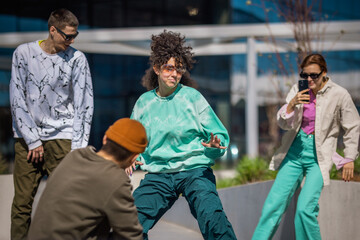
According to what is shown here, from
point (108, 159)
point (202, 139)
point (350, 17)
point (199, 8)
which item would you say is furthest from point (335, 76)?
point (108, 159)

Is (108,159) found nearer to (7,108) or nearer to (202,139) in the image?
(202,139)

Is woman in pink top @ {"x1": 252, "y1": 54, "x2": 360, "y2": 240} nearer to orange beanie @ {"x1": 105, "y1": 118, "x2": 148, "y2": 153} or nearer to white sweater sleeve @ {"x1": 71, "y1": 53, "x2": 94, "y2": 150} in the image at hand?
white sweater sleeve @ {"x1": 71, "y1": 53, "x2": 94, "y2": 150}

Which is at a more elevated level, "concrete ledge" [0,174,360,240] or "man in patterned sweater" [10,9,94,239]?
"man in patterned sweater" [10,9,94,239]

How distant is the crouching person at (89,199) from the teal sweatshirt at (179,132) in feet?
3.48

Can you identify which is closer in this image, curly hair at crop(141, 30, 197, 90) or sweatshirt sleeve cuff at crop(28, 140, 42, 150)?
sweatshirt sleeve cuff at crop(28, 140, 42, 150)

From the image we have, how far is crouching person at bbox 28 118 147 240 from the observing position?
233 cm

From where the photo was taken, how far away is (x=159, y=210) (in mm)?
3363

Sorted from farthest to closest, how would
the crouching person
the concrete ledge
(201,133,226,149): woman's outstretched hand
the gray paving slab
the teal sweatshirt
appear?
1. the gray paving slab
2. the concrete ledge
3. the teal sweatshirt
4. (201,133,226,149): woman's outstretched hand
5. the crouching person

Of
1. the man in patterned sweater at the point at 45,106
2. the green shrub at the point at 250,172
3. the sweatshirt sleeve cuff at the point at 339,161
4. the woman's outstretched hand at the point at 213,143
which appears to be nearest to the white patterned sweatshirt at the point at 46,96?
the man in patterned sweater at the point at 45,106

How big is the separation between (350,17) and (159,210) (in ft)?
37.5

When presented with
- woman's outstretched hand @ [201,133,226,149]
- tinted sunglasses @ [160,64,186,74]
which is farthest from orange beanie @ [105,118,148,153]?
tinted sunglasses @ [160,64,186,74]

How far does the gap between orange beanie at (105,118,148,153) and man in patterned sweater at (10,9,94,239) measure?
121cm

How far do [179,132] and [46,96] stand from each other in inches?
38.5

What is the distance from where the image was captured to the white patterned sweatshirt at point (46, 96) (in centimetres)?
354
